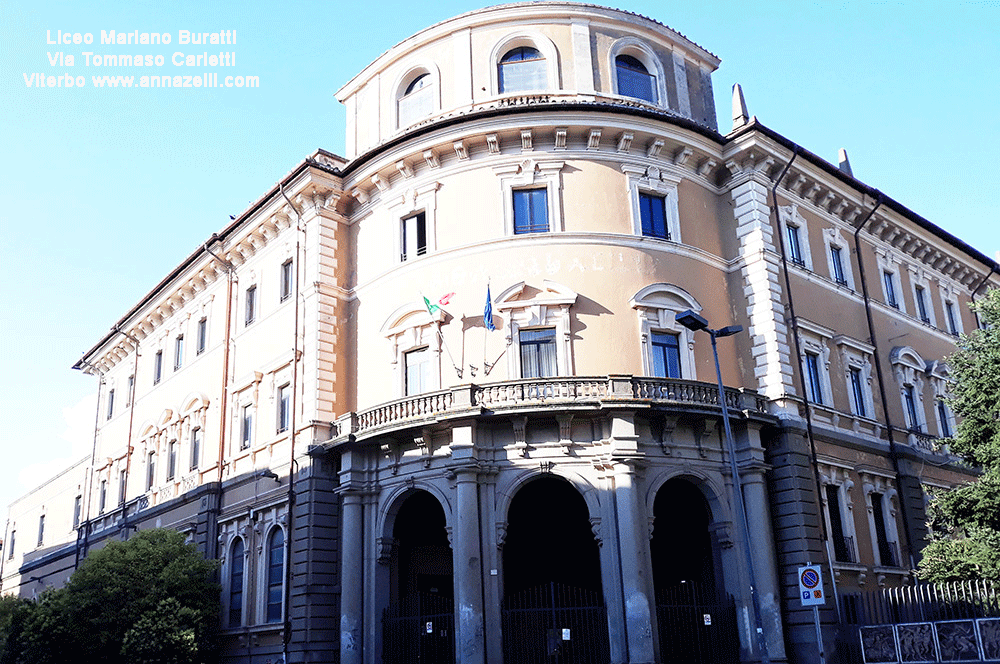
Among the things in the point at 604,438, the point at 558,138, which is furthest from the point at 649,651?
the point at 558,138

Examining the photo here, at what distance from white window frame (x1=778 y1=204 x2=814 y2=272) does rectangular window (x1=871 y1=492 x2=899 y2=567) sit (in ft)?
24.8

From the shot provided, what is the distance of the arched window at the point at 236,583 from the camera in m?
→ 30.6

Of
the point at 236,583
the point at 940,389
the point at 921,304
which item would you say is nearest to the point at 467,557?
the point at 236,583

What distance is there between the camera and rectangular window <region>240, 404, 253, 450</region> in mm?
32594

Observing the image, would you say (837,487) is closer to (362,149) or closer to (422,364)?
(422,364)


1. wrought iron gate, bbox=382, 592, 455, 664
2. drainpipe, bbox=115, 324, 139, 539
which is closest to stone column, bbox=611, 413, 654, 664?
wrought iron gate, bbox=382, 592, 455, 664

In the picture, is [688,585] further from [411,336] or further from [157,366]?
[157,366]

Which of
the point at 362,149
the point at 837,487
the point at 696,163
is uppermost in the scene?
the point at 362,149

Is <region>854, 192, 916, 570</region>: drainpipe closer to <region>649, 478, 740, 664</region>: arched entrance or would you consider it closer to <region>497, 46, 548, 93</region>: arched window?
<region>649, 478, 740, 664</region>: arched entrance

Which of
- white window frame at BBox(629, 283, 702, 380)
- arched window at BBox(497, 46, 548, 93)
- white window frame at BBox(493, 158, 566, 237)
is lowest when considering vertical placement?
white window frame at BBox(629, 283, 702, 380)

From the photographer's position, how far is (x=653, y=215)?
28.8 metres

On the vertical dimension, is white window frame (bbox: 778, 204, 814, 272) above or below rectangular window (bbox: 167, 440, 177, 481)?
above

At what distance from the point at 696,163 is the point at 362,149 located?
443 inches

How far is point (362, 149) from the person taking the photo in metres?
32.8
